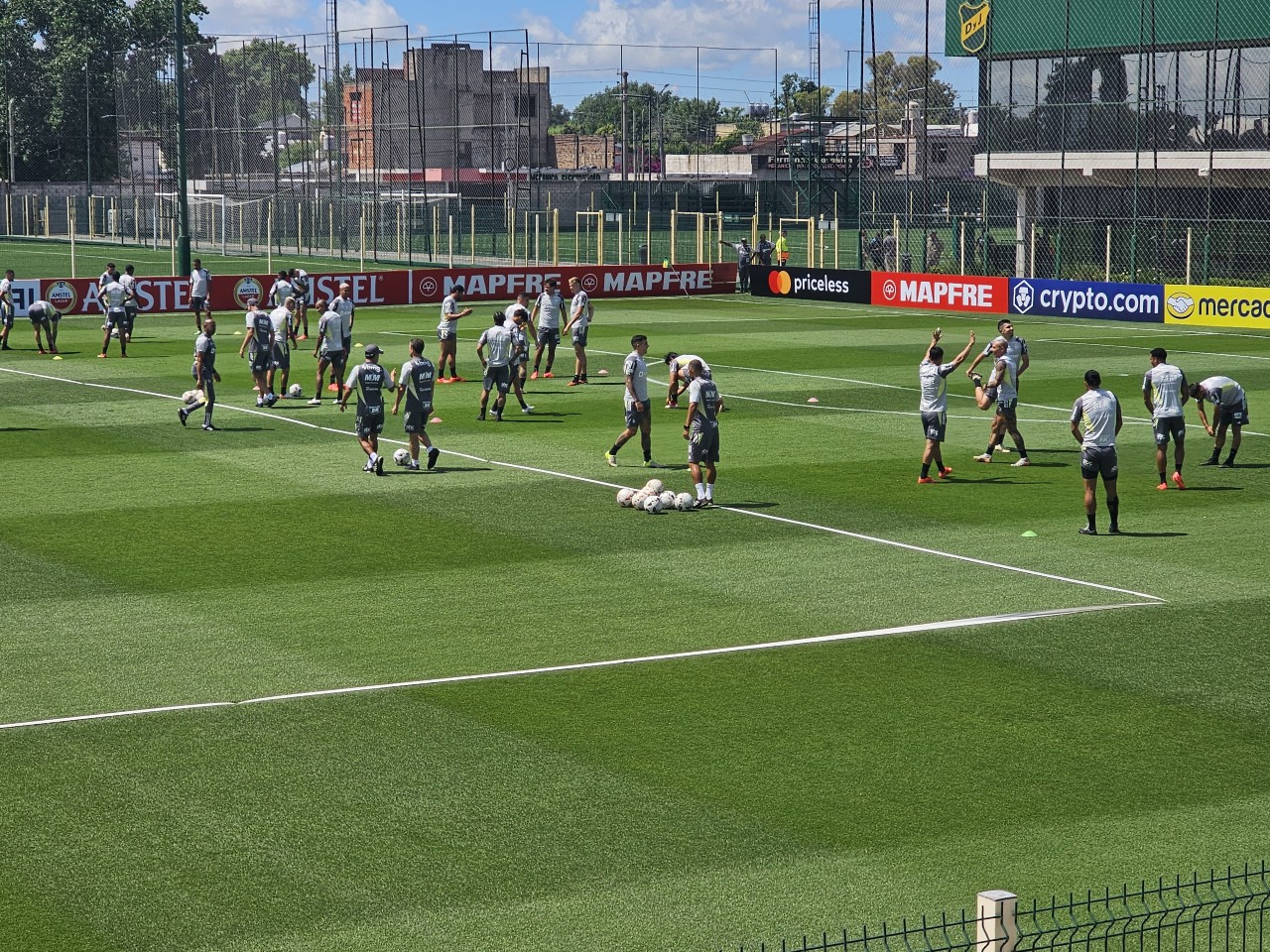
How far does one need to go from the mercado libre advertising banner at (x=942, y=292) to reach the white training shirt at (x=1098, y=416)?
33579 millimetres

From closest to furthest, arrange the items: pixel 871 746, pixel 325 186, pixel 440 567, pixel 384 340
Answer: pixel 871 746, pixel 440 567, pixel 384 340, pixel 325 186

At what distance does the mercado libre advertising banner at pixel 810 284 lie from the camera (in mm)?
57750

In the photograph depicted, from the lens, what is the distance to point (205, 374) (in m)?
28.8

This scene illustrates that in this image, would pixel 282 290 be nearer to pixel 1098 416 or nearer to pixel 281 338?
pixel 281 338

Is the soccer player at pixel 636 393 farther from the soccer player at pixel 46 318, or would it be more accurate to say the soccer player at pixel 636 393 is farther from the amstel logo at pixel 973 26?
the amstel logo at pixel 973 26

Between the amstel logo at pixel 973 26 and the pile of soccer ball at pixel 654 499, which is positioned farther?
the amstel logo at pixel 973 26

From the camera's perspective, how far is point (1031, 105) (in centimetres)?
6097

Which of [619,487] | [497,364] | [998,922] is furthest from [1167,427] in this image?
[998,922]

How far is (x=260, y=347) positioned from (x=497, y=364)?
488cm

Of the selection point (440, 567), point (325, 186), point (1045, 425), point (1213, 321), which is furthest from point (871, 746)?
point (325, 186)

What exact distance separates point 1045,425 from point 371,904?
22162mm

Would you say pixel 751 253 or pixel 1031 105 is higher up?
pixel 1031 105

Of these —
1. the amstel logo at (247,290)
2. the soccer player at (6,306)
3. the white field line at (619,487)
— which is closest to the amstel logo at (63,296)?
the amstel logo at (247,290)

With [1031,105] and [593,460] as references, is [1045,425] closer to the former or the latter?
[593,460]
